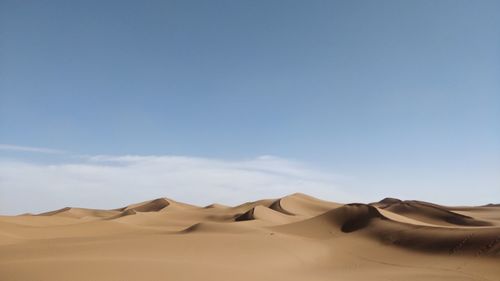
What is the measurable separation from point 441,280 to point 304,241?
1120cm

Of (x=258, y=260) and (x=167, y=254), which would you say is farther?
(x=258, y=260)

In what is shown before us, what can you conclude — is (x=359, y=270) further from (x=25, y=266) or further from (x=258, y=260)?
(x=25, y=266)

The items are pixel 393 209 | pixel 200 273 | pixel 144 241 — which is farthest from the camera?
pixel 393 209

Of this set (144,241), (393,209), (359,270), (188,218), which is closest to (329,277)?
(359,270)

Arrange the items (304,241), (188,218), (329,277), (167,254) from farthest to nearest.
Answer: (188,218)
(304,241)
(167,254)
(329,277)

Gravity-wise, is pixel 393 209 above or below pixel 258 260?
above

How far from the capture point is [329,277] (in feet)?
46.6

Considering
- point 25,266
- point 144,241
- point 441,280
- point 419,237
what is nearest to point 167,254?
point 144,241

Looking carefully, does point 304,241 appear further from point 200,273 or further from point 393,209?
point 393,209

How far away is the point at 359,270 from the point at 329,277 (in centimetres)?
259

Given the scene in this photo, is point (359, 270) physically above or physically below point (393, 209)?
below

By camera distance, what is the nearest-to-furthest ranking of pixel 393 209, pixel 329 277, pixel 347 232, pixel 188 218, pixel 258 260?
pixel 329 277 < pixel 258 260 < pixel 347 232 < pixel 393 209 < pixel 188 218

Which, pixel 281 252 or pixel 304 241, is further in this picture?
pixel 304 241

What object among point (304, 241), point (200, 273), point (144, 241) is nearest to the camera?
point (200, 273)
